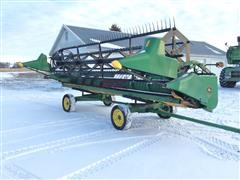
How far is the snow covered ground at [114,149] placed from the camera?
3.25 m

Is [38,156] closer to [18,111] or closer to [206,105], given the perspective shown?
[206,105]

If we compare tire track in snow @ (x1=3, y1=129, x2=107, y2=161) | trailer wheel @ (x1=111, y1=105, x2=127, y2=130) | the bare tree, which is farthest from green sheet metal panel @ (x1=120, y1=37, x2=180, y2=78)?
the bare tree

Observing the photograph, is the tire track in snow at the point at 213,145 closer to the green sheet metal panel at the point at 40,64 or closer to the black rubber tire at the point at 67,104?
the black rubber tire at the point at 67,104

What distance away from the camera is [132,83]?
5199mm

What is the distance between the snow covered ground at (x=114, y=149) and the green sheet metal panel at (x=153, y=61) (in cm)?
100

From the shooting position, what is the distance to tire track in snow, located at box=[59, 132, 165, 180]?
3.15 m

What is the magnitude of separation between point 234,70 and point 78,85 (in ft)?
31.6

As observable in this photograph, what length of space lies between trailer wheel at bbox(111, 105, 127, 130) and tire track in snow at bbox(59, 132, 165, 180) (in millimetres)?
570

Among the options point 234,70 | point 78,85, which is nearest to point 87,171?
point 78,85

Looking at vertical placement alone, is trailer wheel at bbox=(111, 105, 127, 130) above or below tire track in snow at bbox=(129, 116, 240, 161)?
above

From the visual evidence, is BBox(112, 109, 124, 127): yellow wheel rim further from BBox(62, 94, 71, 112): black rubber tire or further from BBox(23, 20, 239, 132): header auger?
BBox(62, 94, 71, 112): black rubber tire

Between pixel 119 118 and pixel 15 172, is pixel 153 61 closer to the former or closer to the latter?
pixel 119 118

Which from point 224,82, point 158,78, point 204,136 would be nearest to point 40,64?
point 158,78

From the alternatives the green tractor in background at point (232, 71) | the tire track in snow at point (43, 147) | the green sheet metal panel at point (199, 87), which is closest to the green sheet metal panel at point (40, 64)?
the tire track in snow at point (43, 147)
